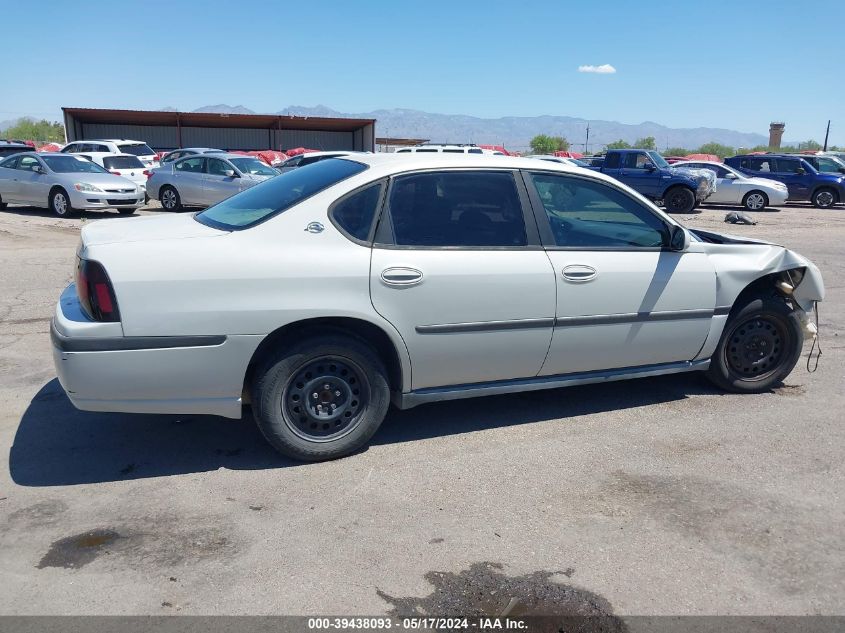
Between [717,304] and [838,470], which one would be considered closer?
[838,470]

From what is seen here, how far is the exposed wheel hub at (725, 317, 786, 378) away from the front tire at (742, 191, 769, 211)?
64.1ft

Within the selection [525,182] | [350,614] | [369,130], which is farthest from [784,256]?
[369,130]

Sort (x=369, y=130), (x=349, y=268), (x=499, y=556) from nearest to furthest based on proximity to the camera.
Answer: (x=499, y=556) < (x=349, y=268) < (x=369, y=130)

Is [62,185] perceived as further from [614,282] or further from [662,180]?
[662,180]

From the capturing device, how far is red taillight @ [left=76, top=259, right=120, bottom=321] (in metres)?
3.71

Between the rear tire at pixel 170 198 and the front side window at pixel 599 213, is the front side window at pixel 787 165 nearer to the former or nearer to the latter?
the rear tire at pixel 170 198

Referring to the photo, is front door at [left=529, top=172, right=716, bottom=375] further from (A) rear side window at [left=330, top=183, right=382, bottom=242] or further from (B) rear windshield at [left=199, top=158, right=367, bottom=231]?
(B) rear windshield at [left=199, top=158, right=367, bottom=231]

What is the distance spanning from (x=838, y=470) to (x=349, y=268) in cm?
306

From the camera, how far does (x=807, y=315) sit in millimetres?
5492

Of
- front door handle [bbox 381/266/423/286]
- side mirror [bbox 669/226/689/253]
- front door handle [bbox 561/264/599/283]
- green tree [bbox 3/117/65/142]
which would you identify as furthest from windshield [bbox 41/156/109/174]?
green tree [bbox 3/117/65/142]

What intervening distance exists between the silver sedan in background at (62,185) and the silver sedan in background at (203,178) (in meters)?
1.28

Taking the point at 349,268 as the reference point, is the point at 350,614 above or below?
below

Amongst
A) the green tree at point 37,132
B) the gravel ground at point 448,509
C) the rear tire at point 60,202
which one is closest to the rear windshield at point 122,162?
the rear tire at point 60,202

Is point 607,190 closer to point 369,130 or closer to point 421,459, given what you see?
point 421,459
